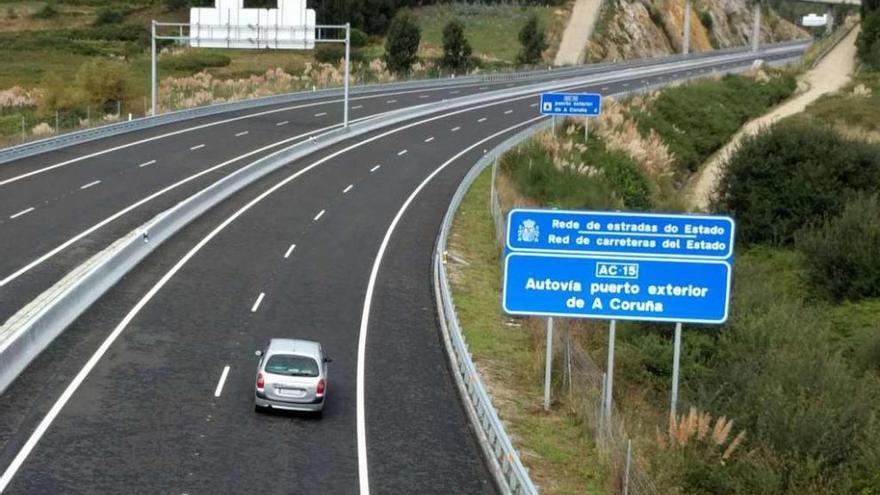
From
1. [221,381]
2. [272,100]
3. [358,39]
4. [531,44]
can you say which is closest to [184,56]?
[358,39]

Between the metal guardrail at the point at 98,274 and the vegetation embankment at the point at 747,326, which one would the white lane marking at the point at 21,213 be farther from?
the vegetation embankment at the point at 747,326

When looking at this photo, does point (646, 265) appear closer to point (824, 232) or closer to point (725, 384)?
point (725, 384)

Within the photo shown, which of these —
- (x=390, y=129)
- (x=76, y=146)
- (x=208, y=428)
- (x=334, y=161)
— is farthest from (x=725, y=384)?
(x=390, y=129)

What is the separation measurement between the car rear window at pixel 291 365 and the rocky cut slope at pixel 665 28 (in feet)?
356

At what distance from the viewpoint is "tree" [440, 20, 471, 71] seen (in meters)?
108

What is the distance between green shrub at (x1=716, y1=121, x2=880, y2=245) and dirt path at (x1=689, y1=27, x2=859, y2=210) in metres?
2.97

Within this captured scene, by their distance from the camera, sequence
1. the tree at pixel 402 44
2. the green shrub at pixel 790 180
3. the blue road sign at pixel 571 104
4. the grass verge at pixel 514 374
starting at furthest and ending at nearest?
the tree at pixel 402 44
the blue road sign at pixel 571 104
the green shrub at pixel 790 180
the grass verge at pixel 514 374

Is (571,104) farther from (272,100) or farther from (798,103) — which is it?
(798,103)

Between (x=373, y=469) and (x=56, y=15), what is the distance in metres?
136

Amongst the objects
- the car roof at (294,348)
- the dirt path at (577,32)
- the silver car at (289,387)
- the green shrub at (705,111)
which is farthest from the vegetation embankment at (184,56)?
the silver car at (289,387)

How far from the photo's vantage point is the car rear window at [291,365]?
75.7 ft

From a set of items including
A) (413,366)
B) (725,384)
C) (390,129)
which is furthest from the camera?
(390,129)

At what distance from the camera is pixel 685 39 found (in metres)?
137

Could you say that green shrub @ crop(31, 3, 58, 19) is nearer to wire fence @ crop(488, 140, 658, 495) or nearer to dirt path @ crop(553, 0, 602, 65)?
dirt path @ crop(553, 0, 602, 65)
